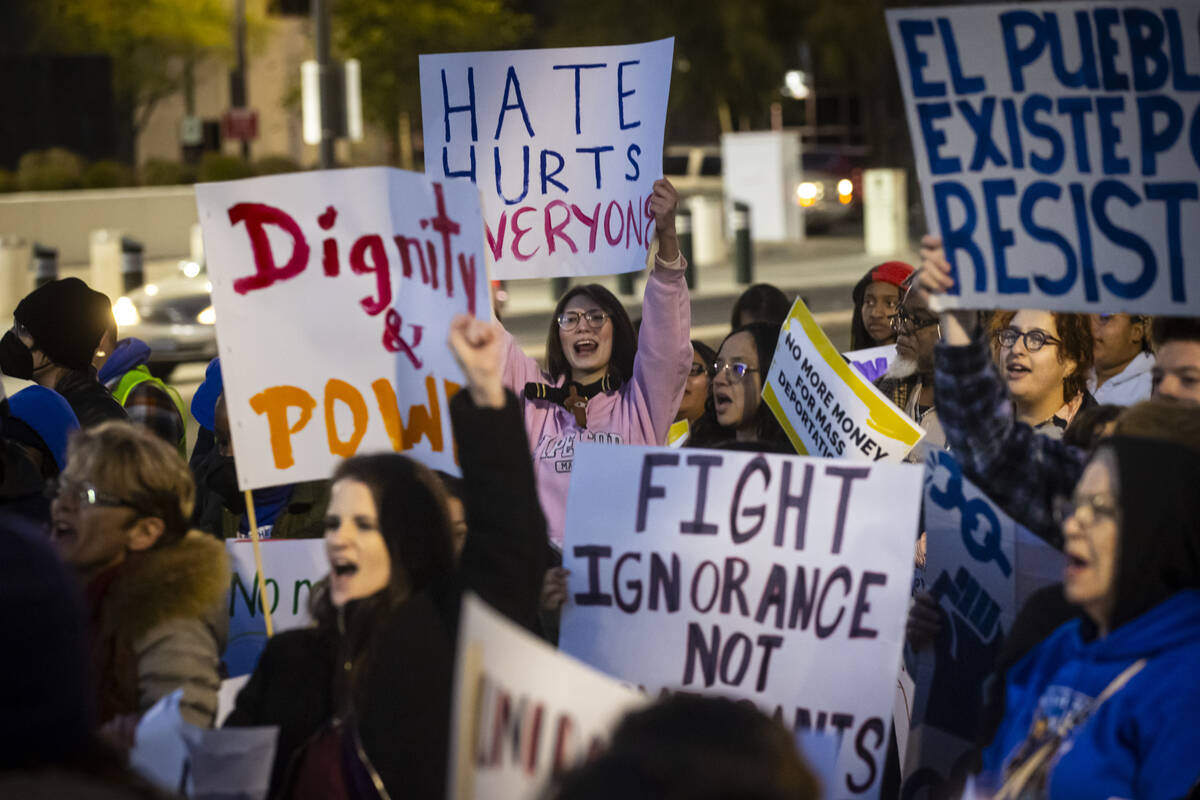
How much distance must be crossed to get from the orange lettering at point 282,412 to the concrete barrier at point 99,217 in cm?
2169

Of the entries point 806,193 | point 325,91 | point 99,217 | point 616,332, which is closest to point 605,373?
point 616,332

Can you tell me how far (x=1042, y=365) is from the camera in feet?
14.3

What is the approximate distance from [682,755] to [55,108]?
30803 millimetres

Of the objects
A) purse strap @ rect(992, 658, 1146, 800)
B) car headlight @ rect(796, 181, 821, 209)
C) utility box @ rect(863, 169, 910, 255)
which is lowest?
purse strap @ rect(992, 658, 1146, 800)

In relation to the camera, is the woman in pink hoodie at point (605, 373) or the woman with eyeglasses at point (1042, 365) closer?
the woman with eyeglasses at point (1042, 365)

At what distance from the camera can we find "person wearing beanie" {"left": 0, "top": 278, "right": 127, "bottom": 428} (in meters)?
5.17

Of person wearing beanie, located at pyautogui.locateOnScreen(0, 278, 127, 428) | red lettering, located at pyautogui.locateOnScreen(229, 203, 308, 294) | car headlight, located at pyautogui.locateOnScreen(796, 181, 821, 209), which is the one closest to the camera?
red lettering, located at pyautogui.locateOnScreen(229, 203, 308, 294)

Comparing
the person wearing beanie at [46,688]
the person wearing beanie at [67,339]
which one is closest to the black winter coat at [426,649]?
the person wearing beanie at [46,688]

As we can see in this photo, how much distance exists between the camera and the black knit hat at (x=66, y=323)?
5227mm

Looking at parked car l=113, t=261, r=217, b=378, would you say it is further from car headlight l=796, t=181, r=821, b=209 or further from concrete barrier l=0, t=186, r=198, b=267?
car headlight l=796, t=181, r=821, b=209

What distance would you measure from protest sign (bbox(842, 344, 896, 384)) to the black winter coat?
113 inches

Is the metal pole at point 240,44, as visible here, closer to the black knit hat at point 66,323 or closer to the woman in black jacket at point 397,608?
the black knit hat at point 66,323

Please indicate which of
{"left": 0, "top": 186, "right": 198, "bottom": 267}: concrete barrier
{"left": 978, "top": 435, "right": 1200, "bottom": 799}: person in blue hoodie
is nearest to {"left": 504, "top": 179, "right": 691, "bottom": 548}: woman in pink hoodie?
{"left": 978, "top": 435, "right": 1200, "bottom": 799}: person in blue hoodie

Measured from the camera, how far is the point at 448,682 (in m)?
2.95
